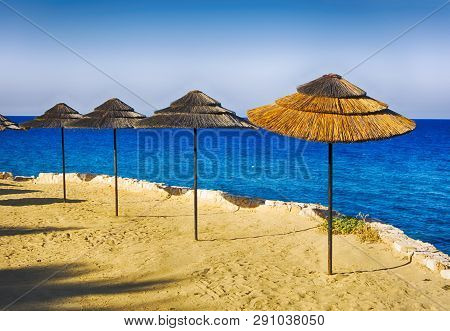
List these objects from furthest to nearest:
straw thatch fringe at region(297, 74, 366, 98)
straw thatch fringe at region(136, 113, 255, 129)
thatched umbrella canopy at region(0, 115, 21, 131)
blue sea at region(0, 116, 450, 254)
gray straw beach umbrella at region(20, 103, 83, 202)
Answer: blue sea at region(0, 116, 450, 254)
thatched umbrella canopy at region(0, 115, 21, 131)
gray straw beach umbrella at region(20, 103, 83, 202)
straw thatch fringe at region(136, 113, 255, 129)
straw thatch fringe at region(297, 74, 366, 98)

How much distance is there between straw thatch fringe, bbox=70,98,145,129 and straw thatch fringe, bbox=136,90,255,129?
59.7 inches

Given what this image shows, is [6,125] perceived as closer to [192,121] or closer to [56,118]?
[56,118]

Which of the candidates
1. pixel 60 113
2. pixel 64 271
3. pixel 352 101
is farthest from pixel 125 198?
pixel 352 101

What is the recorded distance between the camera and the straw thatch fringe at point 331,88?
711 centimetres

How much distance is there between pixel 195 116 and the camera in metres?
9.21

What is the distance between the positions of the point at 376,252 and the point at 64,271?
21.7 feet

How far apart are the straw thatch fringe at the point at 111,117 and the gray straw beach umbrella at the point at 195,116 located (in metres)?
1.52

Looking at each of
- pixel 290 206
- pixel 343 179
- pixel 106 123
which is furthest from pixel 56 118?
pixel 343 179

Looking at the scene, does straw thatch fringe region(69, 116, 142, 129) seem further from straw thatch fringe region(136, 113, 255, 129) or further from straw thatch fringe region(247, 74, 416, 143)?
straw thatch fringe region(247, 74, 416, 143)

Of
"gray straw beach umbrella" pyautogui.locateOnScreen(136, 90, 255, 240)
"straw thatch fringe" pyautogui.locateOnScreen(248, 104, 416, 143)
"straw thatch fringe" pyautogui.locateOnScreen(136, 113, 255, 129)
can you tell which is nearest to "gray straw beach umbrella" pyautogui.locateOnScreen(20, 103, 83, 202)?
"gray straw beach umbrella" pyautogui.locateOnScreen(136, 90, 255, 240)

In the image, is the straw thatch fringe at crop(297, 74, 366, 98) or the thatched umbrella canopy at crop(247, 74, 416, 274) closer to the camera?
the thatched umbrella canopy at crop(247, 74, 416, 274)

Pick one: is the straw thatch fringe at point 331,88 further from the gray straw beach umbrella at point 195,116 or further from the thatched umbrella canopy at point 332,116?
the gray straw beach umbrella at point 195,116

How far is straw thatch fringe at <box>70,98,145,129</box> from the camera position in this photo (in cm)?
1122

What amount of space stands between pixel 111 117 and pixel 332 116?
22.7ft
